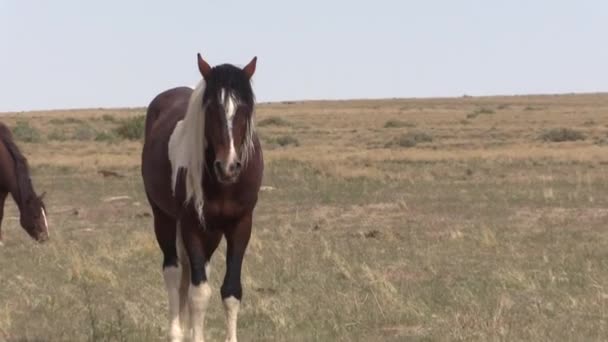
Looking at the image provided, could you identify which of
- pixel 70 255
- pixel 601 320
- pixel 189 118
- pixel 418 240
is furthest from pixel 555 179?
pixel 189 118

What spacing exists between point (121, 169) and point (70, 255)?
16479mm

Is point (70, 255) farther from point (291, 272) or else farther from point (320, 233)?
point (320, 233)

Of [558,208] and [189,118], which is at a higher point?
[189,118]

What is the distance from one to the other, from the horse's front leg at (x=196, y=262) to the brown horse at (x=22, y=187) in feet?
23.9

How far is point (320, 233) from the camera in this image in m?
14.5

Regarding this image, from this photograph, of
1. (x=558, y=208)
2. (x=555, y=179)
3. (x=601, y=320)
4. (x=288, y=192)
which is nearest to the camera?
(x=601, y=320)

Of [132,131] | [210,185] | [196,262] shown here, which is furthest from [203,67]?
[132,131]

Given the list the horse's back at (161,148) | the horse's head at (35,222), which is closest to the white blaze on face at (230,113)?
the horse's back at (161,148)

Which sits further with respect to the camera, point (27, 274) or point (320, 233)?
point (320, 233)

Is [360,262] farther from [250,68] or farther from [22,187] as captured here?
[250,68]

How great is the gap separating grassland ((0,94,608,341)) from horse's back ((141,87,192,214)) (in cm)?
104

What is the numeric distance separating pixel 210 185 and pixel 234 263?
21.4 inches

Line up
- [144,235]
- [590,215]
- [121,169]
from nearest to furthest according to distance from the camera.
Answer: [144,235]
[590,215]
[121,169]

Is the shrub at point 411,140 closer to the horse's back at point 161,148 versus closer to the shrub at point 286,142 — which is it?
the shrub at point 286,142
